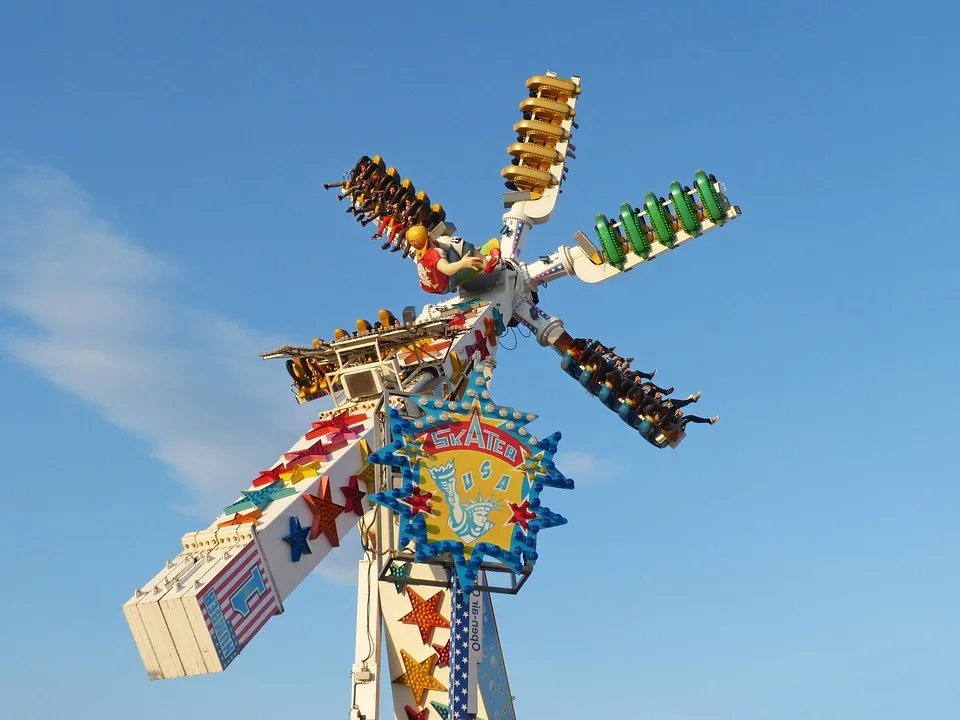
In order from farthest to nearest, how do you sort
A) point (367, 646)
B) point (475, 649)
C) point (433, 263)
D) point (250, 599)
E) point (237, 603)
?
point (433, 263), point (367, 646), point (475, 649), point (250, 599), point (237, 603)

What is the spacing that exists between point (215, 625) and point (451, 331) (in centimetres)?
842

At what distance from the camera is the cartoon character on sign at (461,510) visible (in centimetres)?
1953

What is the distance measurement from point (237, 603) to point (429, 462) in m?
3.80

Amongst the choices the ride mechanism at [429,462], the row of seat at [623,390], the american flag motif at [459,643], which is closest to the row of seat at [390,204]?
the ride mechanism at [429,462]

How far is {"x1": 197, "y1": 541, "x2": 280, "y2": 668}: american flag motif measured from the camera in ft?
55.7

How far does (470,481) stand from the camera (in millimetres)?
19906

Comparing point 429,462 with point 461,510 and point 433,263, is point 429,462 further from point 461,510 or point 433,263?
point 433,263

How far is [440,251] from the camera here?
964 inches

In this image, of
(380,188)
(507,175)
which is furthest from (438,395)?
(507,175)

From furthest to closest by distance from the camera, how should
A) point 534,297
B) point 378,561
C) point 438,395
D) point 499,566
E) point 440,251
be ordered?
point 534,297, point 440,251, point 438,395, point 378,561, point 499,566

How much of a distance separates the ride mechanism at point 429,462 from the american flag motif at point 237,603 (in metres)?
0.03

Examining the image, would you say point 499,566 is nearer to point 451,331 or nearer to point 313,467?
point 313,467

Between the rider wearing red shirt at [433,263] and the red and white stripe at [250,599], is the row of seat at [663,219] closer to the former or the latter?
the rider wearing red shirt at [433,263]

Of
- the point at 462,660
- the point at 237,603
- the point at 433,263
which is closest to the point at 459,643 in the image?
the point at 462,660
